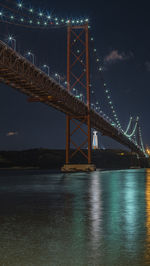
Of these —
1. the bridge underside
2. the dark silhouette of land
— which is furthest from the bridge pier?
the dark silhouette of land

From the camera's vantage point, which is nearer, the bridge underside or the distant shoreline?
the bridge underside

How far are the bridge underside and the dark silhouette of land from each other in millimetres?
A: 51981

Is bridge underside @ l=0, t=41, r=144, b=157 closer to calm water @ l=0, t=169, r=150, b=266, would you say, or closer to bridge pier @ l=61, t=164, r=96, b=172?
bridge pier @ l=61, t=164, r=96, b=172

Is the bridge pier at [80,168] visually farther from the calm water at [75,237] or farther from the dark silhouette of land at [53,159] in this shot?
the dark silhouette of land at [53,159]

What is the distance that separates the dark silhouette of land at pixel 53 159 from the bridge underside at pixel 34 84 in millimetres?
51981

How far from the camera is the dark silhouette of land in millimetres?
105812

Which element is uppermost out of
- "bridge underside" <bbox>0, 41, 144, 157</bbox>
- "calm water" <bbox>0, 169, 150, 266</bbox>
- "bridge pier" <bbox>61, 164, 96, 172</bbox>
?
"bridge underside" <bbox>0, 41, 144, 157</bbox>

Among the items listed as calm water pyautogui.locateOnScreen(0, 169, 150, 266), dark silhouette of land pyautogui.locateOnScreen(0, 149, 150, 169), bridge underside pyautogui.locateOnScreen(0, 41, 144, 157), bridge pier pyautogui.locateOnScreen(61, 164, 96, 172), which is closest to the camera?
calm water pyautogui.locateOnScreen(0, 169, 150, 266)

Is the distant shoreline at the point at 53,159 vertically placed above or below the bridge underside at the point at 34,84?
below

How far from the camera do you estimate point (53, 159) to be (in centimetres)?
10925

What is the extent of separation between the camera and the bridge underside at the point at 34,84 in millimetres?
30156

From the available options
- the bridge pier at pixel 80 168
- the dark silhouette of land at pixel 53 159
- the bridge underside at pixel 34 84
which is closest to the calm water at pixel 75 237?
the bridge underside at pixel 34 84

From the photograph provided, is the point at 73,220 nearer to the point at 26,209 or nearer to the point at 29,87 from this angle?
the point at 26,209

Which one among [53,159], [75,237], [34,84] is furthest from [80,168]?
[53,159]
